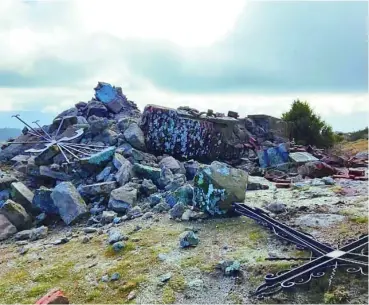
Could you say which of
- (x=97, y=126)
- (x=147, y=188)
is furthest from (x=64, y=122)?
(x=147, y=188)

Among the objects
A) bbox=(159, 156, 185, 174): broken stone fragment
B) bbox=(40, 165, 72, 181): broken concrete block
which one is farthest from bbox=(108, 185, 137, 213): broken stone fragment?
bbox=(40, 165, 72, 181): broken concrete block

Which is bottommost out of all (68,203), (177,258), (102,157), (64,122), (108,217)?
(177,258)

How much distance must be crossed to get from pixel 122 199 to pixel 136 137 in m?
3.07

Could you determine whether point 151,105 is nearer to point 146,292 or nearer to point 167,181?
point 167,181

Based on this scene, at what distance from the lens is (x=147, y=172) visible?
345 inches

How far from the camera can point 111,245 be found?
6105 mm

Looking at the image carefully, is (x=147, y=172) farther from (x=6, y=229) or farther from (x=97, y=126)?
(x=97, y=126)

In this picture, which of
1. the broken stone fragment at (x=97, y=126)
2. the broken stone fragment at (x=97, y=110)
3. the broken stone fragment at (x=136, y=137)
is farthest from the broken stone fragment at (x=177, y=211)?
the broken stone fragment at (x=97, y=110)

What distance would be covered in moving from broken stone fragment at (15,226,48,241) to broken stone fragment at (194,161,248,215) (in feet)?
8.05

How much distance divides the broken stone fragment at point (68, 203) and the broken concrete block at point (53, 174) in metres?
1.66

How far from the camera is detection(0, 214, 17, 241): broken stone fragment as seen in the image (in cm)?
746

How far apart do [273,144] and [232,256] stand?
309 inches

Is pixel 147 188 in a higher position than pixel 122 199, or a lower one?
higher

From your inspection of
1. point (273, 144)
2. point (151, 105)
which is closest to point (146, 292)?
point (151, 105)
